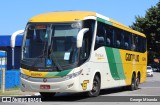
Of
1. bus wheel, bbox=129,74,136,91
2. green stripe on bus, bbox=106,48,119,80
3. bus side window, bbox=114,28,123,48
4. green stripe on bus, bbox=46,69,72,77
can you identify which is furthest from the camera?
bus wheel, bbox=129,74,136,91

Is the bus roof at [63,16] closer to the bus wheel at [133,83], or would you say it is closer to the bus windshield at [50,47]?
the bus windshield at [50,47]

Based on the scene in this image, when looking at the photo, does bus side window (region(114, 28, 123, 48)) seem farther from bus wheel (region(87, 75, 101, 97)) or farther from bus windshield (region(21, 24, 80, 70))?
bus windshield (region(21, 24, 80, 70))

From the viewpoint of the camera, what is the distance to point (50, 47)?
1627cm

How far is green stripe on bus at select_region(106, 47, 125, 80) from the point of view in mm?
20228

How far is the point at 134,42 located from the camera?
2492cm

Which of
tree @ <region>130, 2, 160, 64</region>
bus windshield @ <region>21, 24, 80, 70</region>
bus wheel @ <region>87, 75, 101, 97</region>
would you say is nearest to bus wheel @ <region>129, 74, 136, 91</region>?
bus wheel @ <region>87, 75, 101, 97</region>

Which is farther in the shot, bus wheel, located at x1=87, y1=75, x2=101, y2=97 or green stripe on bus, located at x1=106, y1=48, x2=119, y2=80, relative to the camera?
green stripe on bus, located at x1=106, y1=48, x2=119, y2=80

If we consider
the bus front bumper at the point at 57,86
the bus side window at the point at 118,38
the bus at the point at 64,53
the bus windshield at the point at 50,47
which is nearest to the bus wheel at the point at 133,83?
the bus side window at the point at 118,38

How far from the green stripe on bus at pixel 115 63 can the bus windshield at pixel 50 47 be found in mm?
3738

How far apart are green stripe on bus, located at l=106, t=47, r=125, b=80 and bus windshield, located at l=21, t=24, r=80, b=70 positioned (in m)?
3.74

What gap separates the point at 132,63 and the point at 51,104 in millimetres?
10200

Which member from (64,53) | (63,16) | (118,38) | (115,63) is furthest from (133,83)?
(64,53)

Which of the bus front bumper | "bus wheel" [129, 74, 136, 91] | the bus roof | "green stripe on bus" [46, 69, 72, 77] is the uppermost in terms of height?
the bus roof

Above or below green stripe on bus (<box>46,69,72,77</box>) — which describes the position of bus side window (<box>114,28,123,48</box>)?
above
